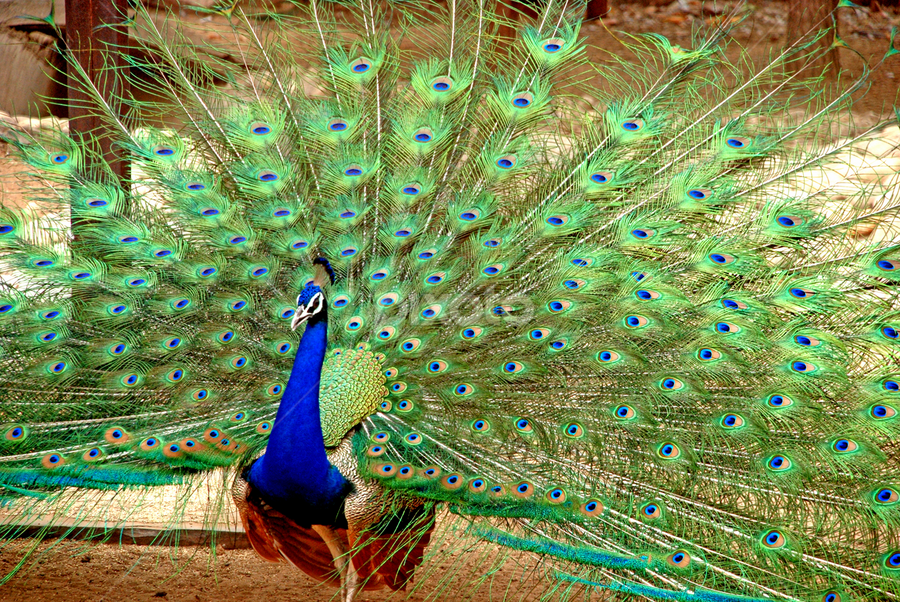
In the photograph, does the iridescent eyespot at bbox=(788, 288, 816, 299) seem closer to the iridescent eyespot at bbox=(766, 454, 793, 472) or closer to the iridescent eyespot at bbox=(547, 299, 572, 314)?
the iridescent eyespot at bbox=(766, 454, 793, 472)

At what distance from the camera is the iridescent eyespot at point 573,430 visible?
7.33 feet

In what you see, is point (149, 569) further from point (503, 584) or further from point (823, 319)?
point (823, 319)

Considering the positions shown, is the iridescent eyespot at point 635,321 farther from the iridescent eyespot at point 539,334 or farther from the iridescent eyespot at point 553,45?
the iridescent eyespot at point 553,45

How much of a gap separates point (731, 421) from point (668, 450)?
185mm

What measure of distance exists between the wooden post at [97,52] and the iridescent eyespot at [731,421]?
6.88 feet

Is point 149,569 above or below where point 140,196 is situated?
below

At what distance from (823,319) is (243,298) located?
1.73 m

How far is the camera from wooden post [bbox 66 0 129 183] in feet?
9.05

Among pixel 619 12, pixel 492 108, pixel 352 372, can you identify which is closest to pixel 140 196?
pixel 352 372

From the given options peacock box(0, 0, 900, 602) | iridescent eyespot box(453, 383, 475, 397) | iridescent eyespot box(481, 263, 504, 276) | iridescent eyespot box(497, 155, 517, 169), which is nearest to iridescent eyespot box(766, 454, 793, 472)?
peacock box(0, 0, 900, 602)

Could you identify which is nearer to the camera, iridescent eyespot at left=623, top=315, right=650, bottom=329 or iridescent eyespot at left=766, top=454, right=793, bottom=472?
iridescent eyespot at left=766, top=454, right=793, bottom=472

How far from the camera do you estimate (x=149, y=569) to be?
3.44 meters

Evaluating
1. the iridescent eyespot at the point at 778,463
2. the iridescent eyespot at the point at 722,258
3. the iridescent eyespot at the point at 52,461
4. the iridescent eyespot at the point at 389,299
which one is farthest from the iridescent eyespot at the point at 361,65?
the iridescent eyespot at the point at 778,463

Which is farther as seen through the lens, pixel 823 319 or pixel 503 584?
pixel 503 584
